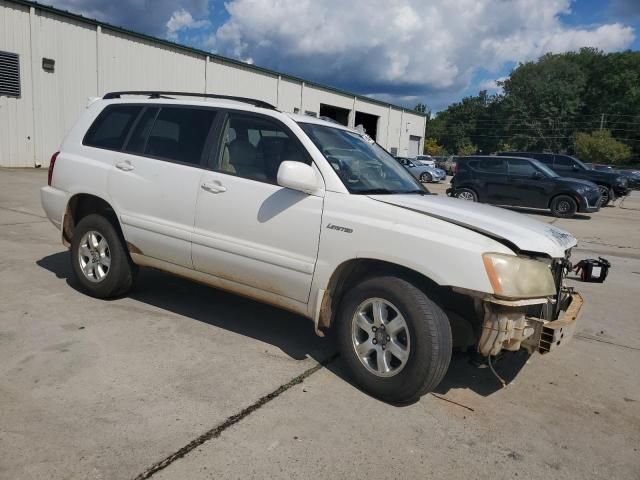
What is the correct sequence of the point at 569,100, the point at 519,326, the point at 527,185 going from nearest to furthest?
the point at 519,326
the point at 527,185
the point at 569,100

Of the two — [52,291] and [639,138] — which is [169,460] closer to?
[52,291]

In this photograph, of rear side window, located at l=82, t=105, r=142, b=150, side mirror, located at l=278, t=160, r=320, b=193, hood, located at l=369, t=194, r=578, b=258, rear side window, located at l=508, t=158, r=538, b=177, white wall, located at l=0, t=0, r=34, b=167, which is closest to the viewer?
hood, located at l=369, t=194, r=578, b=258

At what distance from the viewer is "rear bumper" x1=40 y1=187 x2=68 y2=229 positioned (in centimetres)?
493

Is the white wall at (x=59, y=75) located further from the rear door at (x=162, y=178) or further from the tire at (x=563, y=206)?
the tire at (x=563, y=206)

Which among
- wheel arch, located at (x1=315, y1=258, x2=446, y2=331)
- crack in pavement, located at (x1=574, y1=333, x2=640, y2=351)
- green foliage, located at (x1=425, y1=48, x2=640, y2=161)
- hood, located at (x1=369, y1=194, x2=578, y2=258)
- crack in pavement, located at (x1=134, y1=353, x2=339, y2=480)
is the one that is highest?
green foliage, located at (x1=425, y1=48, x2=640, y2=161)

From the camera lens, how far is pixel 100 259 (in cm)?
477

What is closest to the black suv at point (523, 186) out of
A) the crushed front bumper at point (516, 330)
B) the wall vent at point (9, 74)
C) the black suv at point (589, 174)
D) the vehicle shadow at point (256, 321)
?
the black suv at point (589, 174)

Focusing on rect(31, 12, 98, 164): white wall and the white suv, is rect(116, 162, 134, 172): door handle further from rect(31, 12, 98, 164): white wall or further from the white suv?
rect(31, 12, 98, 164): white wall

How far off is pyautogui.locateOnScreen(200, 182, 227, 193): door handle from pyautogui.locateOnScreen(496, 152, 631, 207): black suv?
17.4 meters

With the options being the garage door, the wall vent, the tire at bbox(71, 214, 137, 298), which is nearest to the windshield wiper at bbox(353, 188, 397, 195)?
the tire at bbox(71, 214, 137, 298)

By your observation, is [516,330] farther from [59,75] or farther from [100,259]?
[59,75]

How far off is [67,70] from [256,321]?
Result: 18109mm

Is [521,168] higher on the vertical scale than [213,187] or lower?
higher

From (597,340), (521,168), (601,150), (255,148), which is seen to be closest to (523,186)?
(521,168)
